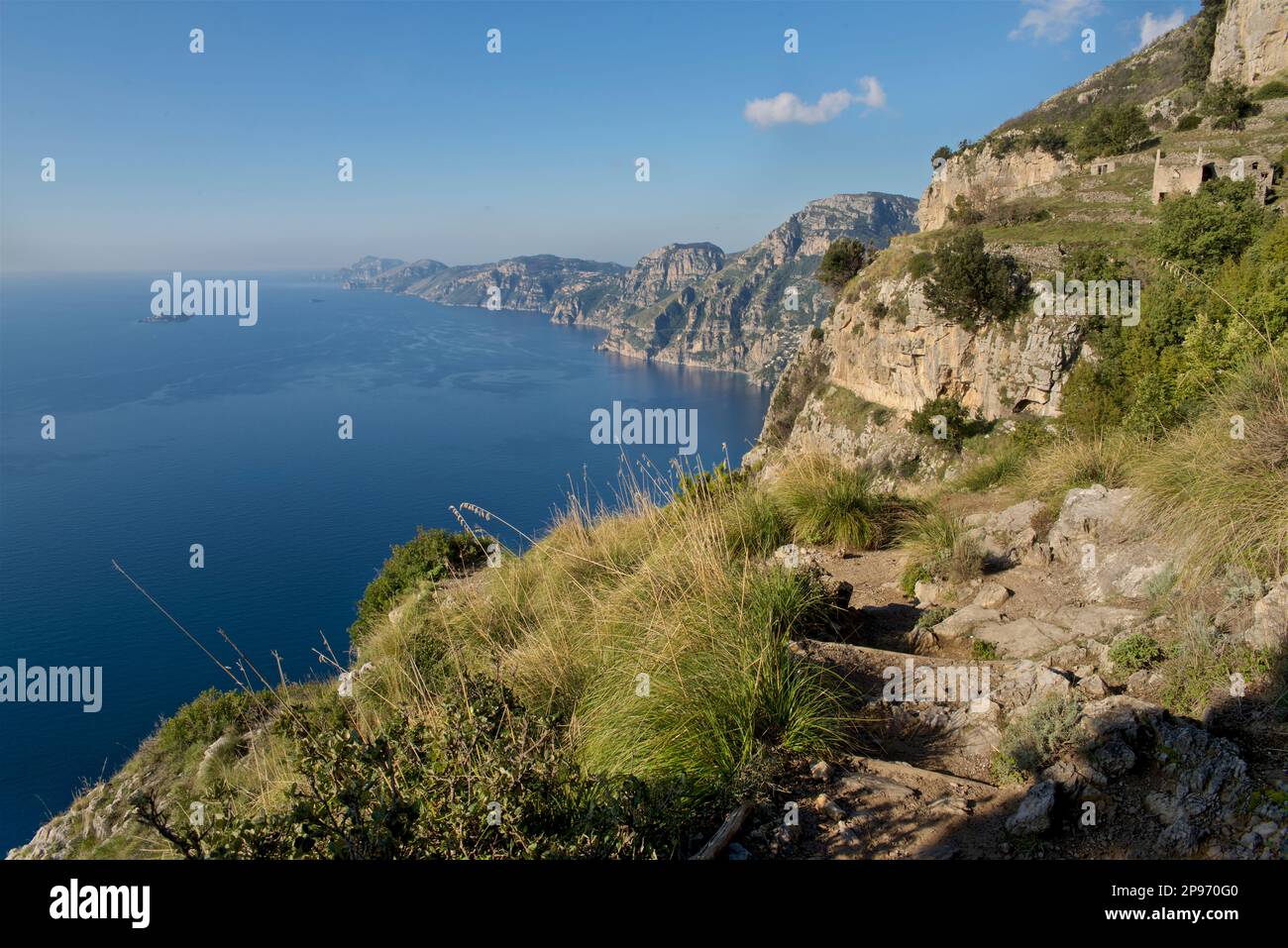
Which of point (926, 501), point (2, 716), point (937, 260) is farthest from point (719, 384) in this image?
point (926, 501)

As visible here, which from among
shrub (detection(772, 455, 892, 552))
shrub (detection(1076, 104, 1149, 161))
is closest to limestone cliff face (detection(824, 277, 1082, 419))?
shrub (detection(1076, 104, 1149, 161))

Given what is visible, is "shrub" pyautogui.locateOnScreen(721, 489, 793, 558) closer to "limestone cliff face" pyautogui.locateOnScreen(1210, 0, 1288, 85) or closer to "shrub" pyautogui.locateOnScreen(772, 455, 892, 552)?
"shrub" pyautogui.locateOnScreen(772, 455, 892, 552)

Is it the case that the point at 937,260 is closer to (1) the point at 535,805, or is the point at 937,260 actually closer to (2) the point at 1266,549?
(2) the point at 1266,549

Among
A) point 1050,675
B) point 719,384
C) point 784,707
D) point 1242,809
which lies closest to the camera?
point 1242,809
